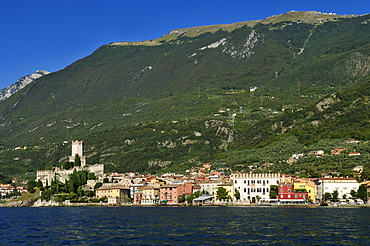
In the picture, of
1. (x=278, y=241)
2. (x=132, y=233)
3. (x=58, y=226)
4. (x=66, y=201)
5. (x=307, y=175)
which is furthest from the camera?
(x=66, y=201)

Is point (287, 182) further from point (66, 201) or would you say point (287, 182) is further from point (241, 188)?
point (66, 201)

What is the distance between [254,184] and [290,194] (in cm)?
1208

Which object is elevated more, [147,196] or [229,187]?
[229,187]

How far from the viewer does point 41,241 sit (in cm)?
6869

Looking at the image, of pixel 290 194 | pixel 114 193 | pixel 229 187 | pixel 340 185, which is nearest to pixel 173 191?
pixel 229 187

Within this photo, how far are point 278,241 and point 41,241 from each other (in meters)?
25.9

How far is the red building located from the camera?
14562 cm

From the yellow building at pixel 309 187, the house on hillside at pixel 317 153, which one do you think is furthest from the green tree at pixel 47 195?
the house on hillside at pixel 317 153

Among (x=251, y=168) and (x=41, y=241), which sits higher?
(x=251, y=168)

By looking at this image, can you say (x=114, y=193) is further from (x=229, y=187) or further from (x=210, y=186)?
(x=229, y=187)

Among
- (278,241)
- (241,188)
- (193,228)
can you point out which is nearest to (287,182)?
(241,188)

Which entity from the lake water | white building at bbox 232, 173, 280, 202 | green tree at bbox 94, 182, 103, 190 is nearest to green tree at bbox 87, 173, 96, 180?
green tree at bbox 94, 182, 103, 190

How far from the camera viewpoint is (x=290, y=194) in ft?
484

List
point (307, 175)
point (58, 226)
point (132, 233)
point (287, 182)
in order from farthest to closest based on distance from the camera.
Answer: point (307, 175) < point (287, 182) < point (58, 226) < point (132, 233)
